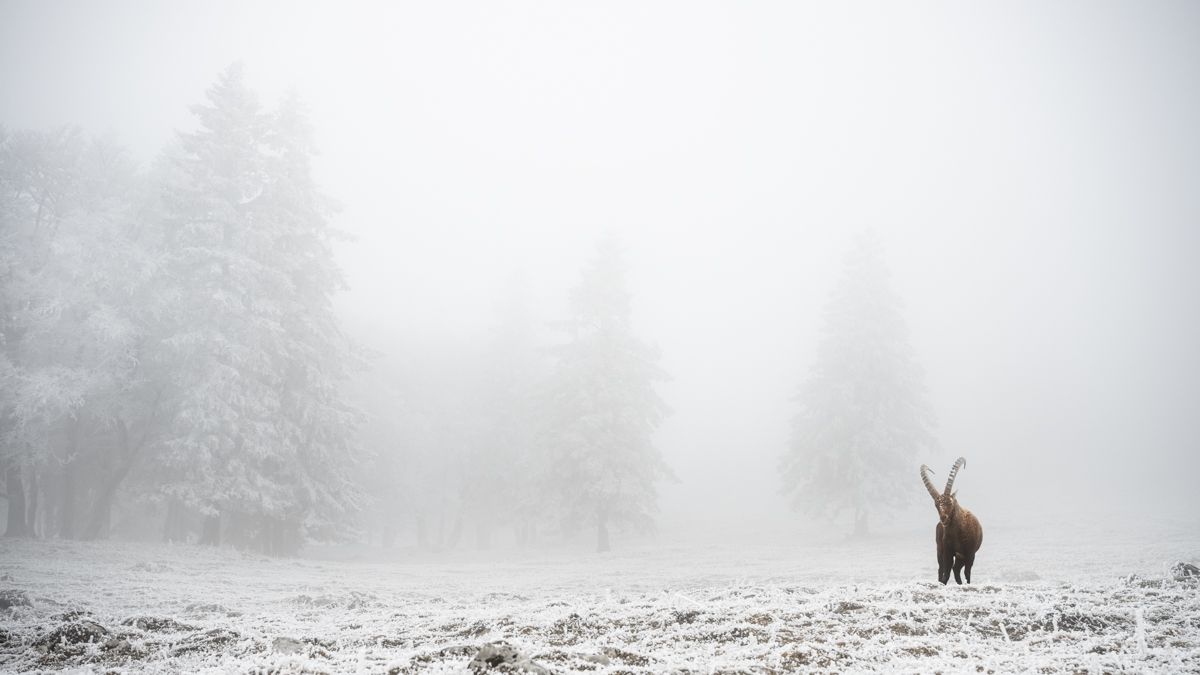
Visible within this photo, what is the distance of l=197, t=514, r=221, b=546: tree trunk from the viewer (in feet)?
68.3

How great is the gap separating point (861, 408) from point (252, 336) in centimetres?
2733

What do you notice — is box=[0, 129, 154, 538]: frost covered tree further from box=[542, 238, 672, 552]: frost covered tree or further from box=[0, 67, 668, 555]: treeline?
box=[542, 238, 672, 552]: frost covered tree

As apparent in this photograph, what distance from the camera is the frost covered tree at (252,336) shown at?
19719 mm

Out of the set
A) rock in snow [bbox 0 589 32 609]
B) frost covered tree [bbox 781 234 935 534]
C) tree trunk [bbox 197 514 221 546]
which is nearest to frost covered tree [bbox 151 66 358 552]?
tree trunk [bbox 197 514 221 546]

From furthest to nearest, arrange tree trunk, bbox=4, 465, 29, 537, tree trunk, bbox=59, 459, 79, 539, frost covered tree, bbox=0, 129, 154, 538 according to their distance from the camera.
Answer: tree trunk, bbox=59, 459, 79, 539 → tree trunk, bbox=4, 465, 29, 537 → frost covered tree, bbox=0, 129, 154, 538

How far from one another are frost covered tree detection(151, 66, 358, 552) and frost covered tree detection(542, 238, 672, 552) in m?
9.40

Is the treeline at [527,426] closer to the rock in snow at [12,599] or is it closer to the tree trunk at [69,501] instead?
the tree trunk at [69,501]

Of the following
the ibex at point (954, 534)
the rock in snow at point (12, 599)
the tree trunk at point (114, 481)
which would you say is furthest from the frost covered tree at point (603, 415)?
the rock in snow at point (12, 599)

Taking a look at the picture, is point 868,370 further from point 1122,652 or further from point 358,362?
point 1122,652

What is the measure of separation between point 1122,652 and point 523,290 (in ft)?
122

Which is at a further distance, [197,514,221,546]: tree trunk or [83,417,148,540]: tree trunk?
[197,514,221,546]: tree trunk

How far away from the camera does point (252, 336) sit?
21.0m

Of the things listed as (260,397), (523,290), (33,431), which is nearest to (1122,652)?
(260,397)

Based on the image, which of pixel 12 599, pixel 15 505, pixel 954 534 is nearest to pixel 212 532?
pixel 15 505
